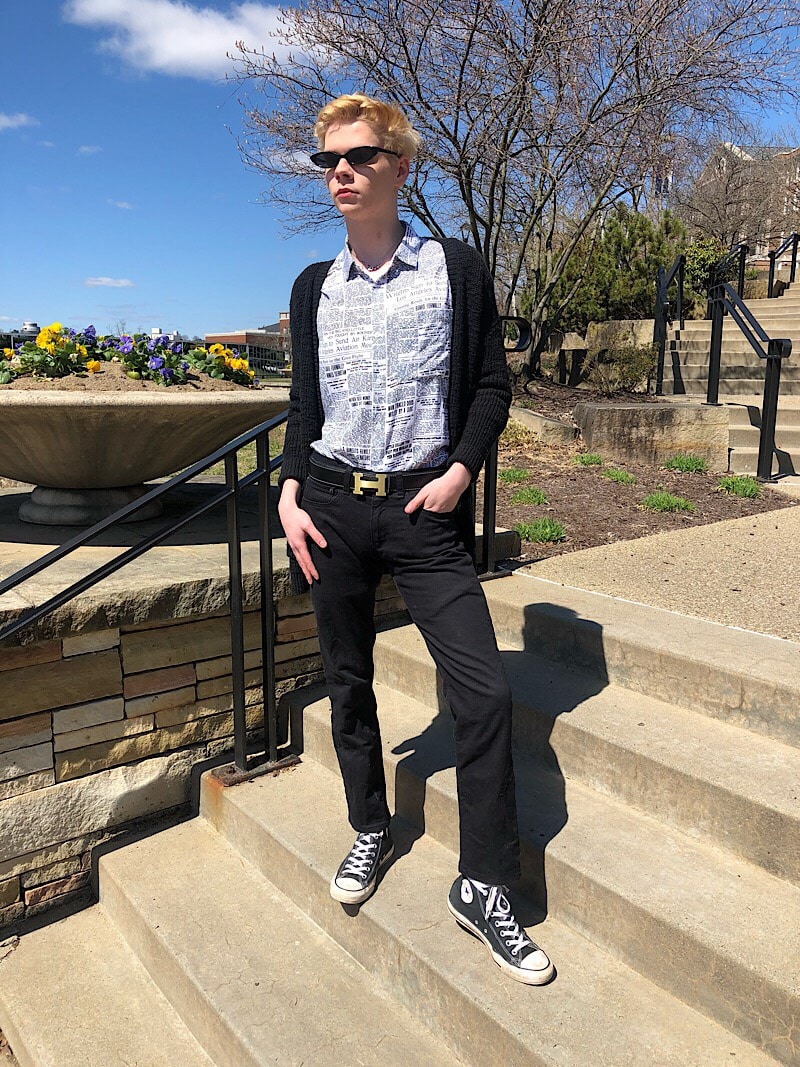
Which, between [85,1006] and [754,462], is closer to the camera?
[85,1006]

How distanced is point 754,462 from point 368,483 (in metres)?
5.12

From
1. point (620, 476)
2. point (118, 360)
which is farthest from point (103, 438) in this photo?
point (620, 476)

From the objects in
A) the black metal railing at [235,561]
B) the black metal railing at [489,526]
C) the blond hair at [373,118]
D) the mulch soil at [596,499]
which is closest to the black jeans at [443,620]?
the black metal railing at [235,561]

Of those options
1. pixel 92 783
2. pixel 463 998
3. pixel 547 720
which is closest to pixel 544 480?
pixel 547 720

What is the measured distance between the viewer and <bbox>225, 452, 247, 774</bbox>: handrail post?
2.50 metres

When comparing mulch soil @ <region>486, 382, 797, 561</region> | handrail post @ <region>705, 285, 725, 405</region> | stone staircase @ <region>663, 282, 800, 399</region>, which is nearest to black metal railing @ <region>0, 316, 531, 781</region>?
mulch soil @ <region>486, 382, 797, 561</region>

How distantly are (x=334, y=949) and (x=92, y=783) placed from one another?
1.02 meters

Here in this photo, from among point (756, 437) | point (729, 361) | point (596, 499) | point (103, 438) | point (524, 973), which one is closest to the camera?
point (524, 973)

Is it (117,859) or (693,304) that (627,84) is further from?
(117,859)

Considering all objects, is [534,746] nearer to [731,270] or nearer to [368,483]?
[368,483]

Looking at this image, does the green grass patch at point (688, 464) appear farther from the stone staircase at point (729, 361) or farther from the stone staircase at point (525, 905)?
the stone staircase at point (525, 905)

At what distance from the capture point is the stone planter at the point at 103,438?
9.30ft

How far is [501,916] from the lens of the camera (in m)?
1.79

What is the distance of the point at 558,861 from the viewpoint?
192 cm
